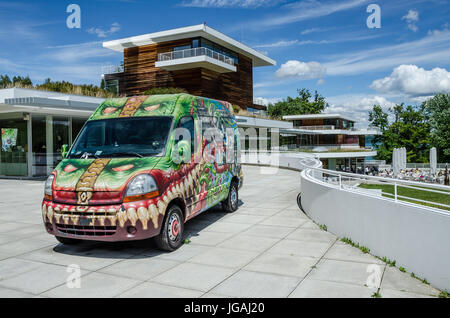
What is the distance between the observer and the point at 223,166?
29.8ft

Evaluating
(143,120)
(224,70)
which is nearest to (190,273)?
(143,120)

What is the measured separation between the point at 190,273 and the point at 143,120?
3028 mm

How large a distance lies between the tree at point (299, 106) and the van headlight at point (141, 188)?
91492 millimetres

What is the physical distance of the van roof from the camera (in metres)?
7.06

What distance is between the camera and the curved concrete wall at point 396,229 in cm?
470

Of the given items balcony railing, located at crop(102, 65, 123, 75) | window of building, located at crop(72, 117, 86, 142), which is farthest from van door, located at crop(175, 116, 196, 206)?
balcony railing, located at crop(102, 65, 123, 75)

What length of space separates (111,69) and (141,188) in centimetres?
4148

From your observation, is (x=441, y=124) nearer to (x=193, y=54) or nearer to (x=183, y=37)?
(x=193, y=54)

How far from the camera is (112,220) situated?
5660 millimetres

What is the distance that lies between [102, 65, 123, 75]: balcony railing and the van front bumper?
131 ft

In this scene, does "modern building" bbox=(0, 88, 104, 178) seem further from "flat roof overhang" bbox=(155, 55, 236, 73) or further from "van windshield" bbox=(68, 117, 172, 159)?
"flat roof overhang" bbox=(155, 55, 236, 73)

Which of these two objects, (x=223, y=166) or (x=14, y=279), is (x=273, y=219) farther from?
(x=14, y=279)

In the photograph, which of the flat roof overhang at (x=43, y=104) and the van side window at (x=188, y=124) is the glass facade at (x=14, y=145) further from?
the van side window at (x=188, y=124)

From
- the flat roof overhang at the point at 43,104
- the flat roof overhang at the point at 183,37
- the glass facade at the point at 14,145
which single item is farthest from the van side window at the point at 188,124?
the flat roof overhang at the point at 183,37
